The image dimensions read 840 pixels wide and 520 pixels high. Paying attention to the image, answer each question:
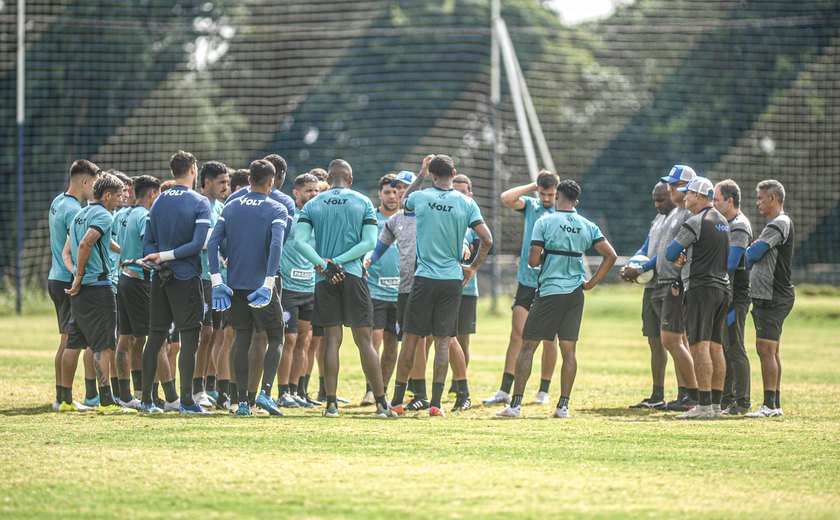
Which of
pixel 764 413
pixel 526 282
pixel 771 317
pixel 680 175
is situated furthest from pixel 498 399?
pixel 680 175

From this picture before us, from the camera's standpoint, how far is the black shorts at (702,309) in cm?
1057

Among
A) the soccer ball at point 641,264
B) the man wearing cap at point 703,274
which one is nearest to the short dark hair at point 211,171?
the soccer ball at point 641,264

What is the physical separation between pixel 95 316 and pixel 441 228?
3489 mm

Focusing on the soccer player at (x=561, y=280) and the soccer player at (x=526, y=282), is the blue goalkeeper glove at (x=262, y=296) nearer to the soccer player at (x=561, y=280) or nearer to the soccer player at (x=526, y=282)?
the soccer player at (x=561, y=280)

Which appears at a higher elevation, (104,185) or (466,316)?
(104,185)

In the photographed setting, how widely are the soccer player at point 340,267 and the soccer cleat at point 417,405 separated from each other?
574 millimetres

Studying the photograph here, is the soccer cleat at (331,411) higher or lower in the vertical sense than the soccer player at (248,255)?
lower

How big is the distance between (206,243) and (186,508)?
453cm

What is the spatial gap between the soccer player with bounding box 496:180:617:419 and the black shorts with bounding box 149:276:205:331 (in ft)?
10.2

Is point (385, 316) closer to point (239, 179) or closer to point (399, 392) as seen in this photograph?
point (399, 392)

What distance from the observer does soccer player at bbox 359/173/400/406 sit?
12.0m

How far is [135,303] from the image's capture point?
10.7m

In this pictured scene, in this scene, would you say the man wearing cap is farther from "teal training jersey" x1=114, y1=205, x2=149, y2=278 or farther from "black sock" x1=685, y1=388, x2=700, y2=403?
"teal training jersey" x1=114, y1=205, x2=149, y2=278

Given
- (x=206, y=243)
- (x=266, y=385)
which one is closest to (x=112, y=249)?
(x=206, y=243)
